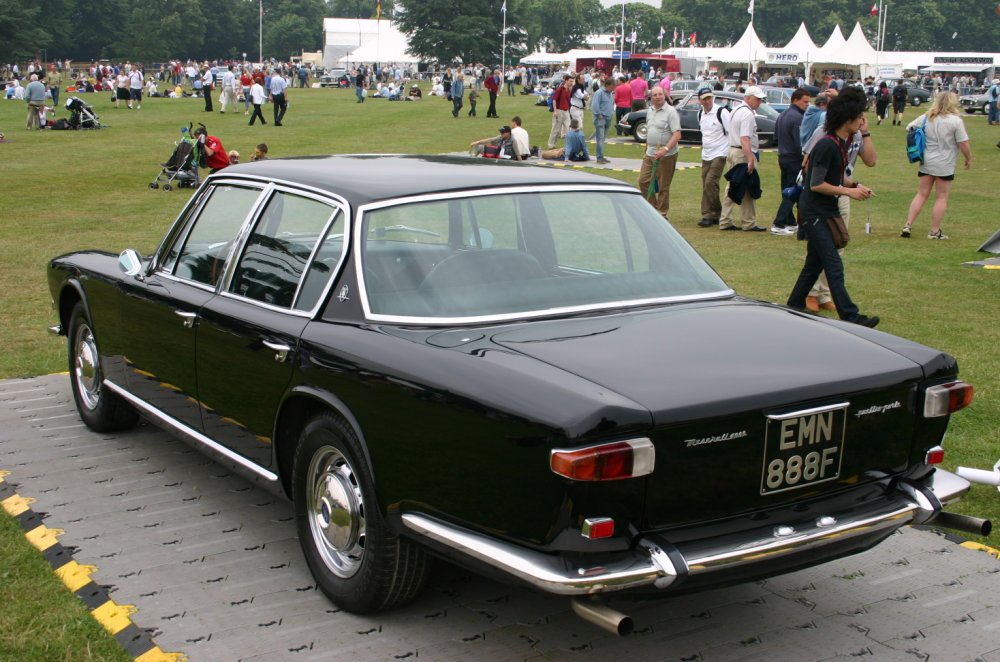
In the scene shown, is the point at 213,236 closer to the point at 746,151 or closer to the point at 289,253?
the point at 289,253

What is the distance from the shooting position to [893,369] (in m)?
3.95

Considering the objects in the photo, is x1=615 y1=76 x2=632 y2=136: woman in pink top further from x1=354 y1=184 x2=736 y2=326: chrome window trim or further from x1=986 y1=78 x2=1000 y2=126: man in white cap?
x1=354 y1=184 x2=736 y2=326: chrome window trim

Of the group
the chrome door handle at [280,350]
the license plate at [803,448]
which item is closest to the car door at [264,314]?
the chrome door handle at [280,350]

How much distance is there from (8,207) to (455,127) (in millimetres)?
21163

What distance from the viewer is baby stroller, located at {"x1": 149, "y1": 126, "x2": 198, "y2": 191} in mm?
21312

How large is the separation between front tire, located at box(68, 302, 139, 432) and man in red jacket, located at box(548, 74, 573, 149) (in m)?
21.8

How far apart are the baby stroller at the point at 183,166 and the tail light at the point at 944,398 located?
18936 millimetres

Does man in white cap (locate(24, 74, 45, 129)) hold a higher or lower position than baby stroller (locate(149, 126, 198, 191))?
higher

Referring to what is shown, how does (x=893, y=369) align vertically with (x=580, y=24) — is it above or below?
below

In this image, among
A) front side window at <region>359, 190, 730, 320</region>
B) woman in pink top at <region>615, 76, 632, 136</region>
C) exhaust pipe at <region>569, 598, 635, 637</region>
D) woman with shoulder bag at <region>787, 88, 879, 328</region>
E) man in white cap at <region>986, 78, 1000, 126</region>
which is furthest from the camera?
man in white cap at <region>986, 78, 1000, 126</region>

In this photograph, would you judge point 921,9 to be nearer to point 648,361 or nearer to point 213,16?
point 213,16

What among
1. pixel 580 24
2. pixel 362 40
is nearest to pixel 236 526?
pixel 362 40

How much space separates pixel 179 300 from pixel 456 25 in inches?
3610

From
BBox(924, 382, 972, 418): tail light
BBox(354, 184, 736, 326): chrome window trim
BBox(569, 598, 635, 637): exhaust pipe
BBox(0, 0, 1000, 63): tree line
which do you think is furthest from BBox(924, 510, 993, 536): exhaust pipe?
BBox(0, 0, 1000, 63): tree line
